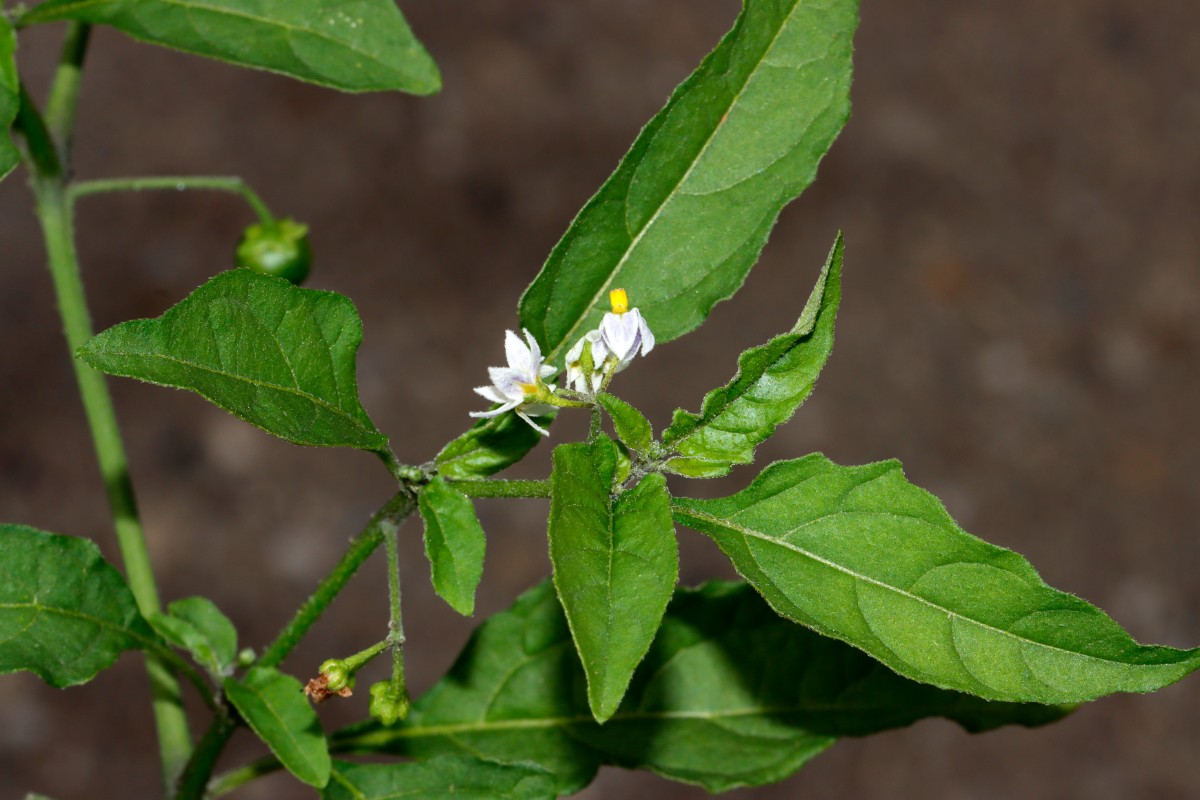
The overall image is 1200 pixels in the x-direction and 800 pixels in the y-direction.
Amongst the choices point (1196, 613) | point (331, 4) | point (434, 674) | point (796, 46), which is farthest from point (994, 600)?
point (1196, 613)

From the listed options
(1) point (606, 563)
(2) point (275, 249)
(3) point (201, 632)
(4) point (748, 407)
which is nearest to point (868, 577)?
(4) point (748, 407)

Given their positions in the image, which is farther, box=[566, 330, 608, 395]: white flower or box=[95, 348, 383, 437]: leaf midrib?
box=[566, 330, 608, 395]: white flower

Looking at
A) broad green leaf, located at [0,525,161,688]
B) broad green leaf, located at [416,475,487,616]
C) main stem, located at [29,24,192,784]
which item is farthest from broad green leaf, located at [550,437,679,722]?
main stem, located at [29,24,192,784]

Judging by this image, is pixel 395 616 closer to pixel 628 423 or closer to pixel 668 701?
pixel 628 423

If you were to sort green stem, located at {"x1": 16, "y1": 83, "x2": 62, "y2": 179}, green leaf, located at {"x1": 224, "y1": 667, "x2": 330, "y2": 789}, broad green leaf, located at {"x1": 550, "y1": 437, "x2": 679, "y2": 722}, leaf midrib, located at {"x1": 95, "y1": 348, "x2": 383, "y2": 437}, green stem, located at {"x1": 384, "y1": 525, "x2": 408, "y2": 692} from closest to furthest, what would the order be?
broad green leaf, located at {"x1": 550, "y1": 437, "x2": 679, "y2": 722} < leaf midrib, located at {"x1": 95, "y1": 348, "x2": 383, "y2": 437} < green stem, located at {"x1": 384, "y1": 525, "x2": 408, "y2": 692} < green leaf, located at {"x1": 224, "y1": 667, "x2": 330, "y2": 789} < green stem, located at {"x1": 16, "y1": 83, "x2": 62, "y2": 179}

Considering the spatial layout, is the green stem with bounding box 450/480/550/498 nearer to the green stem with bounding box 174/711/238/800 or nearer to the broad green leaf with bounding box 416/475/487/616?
the broad green leaf with bounding box 416/475/487/616

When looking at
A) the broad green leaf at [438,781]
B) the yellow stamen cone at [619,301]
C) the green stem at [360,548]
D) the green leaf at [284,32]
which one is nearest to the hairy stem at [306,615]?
the green stem at [360,548]

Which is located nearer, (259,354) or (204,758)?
(259,354)
